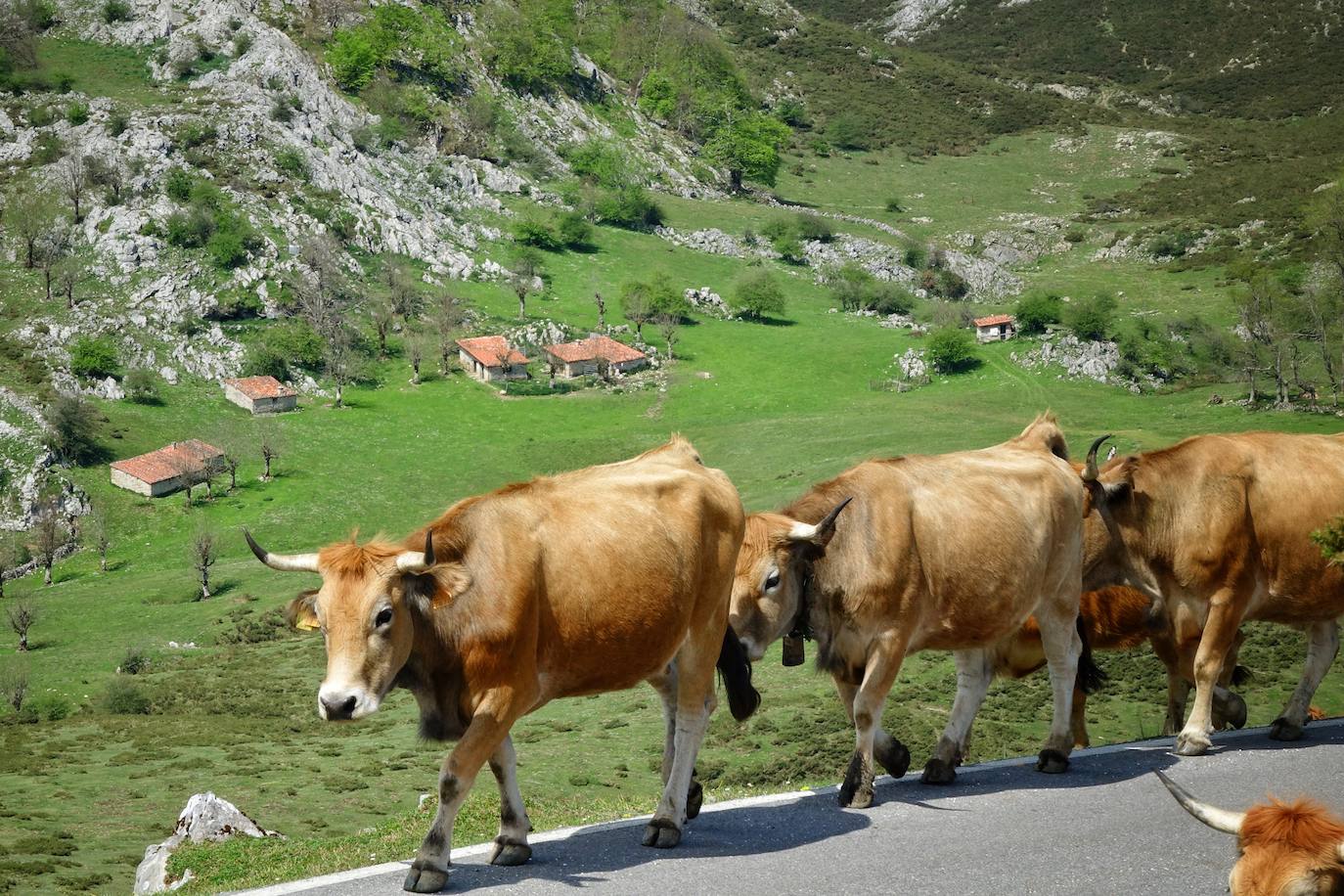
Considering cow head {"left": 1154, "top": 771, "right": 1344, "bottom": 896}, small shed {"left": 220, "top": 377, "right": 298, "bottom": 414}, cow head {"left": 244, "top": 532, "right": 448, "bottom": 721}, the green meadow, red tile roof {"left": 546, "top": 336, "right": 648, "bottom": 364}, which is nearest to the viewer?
cow head {"left": 1154, "top": 771, "right": 1344, "bottom": 896}

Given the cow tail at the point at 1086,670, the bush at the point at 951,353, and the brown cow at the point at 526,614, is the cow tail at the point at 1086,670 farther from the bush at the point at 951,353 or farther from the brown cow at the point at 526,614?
the bush at the point at 951,353

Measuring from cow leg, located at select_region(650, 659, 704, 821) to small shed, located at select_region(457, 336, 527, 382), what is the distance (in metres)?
103

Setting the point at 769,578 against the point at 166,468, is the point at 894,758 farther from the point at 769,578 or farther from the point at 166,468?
the point at 166,468

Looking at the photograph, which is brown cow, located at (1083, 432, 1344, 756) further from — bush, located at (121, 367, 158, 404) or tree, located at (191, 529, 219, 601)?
bush, located at (121, 367, 158, 404)

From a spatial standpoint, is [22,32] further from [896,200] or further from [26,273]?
[896,200]

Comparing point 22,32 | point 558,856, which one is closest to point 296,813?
point 558,856

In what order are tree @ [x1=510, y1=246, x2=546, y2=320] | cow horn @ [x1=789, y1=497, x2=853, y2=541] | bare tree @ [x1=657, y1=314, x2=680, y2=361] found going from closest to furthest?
cow horn @ [x1=789, y1=497, x2=853, y2=541] < bare tree @ [x1=657, y1=314, x2=680, y2=361] < tree @ [x1=510, y1=246, x2=546, y2=320]

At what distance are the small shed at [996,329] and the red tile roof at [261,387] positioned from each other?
203 feet

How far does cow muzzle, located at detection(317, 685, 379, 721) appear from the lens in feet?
31.7

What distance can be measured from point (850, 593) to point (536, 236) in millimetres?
136705

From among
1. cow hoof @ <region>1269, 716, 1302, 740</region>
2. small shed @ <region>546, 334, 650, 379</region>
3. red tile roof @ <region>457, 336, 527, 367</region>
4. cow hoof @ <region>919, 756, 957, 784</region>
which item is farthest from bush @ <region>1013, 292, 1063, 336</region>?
cow hoof @ <region>919, 756, 957, 784</region>

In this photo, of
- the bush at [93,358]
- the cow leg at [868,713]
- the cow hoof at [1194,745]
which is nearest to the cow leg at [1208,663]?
the cow hoof at [1194,745]

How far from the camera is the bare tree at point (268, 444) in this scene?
93938 millimetres

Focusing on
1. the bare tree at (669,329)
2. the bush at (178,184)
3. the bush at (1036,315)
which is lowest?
the bare tree at (669,329)
